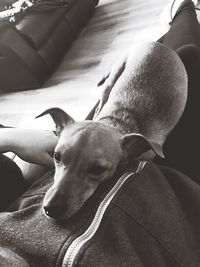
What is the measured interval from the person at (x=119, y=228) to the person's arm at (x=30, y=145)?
18 cm

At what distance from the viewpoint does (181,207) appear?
1.20 metres

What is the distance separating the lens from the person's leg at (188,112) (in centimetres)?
159

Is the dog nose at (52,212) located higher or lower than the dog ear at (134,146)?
higher

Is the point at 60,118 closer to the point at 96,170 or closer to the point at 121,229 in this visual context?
the point at 96,170

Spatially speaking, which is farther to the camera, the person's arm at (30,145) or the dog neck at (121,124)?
the dog neck at (121,124)

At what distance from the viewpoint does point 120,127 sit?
1804mm

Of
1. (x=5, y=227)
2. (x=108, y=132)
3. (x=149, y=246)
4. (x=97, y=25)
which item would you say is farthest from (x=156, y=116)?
(x=97, y=25)

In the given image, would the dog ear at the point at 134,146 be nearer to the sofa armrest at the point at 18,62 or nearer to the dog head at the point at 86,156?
the dog head at the point at 86,156

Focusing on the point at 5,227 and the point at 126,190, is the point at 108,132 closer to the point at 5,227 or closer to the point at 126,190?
the point at 126,190

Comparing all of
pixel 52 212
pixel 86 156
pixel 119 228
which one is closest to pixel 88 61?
pixel 86 156

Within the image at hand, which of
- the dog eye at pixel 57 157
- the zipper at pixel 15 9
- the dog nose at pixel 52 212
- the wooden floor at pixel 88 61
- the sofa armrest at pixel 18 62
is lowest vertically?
the wooden floor at pixel 88 61

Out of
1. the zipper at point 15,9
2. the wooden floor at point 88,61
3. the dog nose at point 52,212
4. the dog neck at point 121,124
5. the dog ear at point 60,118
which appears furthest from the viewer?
the zipper at point 15,9

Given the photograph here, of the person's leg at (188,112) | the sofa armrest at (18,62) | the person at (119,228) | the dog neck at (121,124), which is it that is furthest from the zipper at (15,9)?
the person at (119,228)

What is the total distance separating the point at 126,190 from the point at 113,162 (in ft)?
1.49
